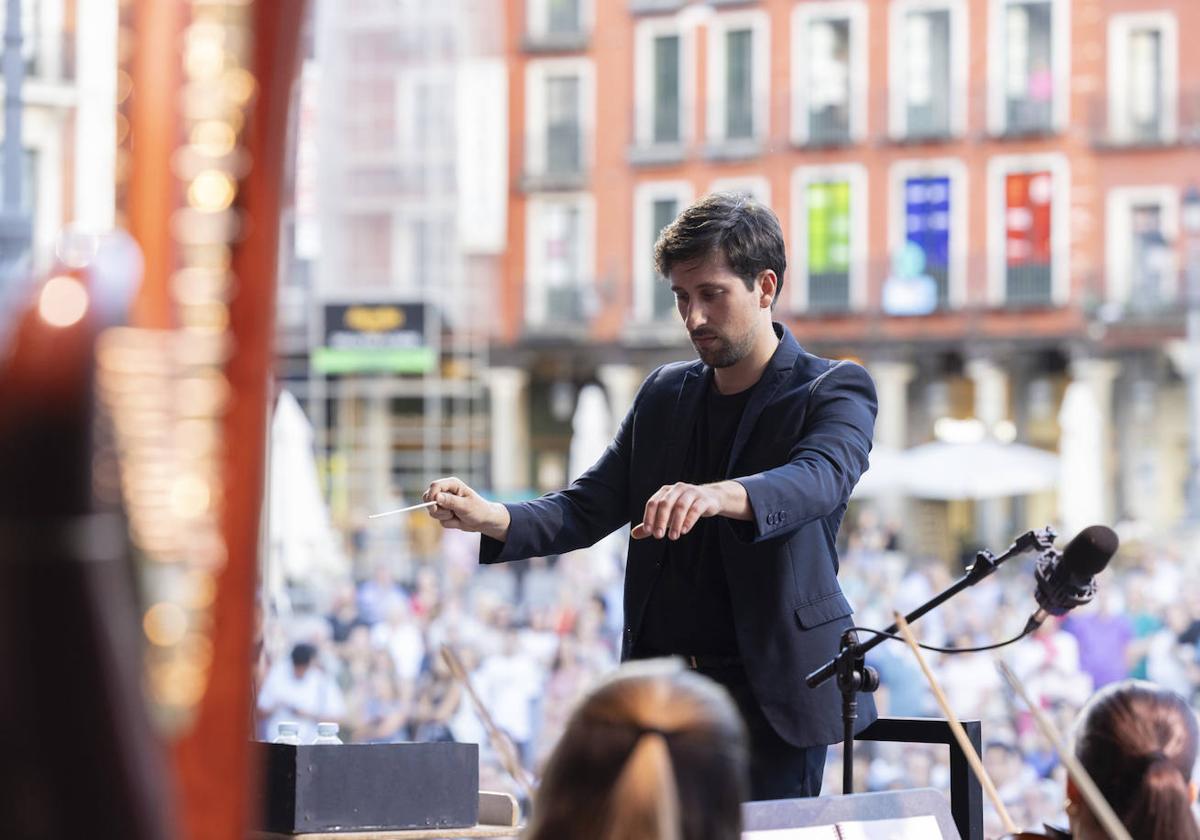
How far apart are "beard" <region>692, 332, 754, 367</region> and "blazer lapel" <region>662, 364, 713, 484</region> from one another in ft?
0.43

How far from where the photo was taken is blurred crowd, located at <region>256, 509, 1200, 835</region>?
7699 mm

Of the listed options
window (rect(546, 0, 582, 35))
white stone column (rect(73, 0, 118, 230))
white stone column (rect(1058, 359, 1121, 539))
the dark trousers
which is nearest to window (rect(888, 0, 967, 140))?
window (rect(546, 0, 582, 35))

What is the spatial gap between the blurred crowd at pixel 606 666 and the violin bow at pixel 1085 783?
15.7ft

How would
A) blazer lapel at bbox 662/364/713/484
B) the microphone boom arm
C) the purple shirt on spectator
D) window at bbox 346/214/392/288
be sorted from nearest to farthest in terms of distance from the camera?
the microphone boom arm, blazer lapel at bbox 662/364/713/484, the purple shirt on spectator, window at bbox 346/214/392/288

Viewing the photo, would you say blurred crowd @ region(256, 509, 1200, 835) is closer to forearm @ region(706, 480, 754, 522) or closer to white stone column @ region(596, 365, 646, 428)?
forearm @ region(706, 480, 754, 522)

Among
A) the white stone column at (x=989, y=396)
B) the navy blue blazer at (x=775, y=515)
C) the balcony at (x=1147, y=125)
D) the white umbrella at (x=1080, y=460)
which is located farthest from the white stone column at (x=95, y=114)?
the balcony at (x=1147, y=125)

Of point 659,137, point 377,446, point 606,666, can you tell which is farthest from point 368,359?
point 606,666

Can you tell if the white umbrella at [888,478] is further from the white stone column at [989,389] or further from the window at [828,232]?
the window at [828,232]

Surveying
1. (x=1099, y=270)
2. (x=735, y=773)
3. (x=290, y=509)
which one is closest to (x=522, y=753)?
(x=290, y=509)

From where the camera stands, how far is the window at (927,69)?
27.0 m

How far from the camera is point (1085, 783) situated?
1.65m

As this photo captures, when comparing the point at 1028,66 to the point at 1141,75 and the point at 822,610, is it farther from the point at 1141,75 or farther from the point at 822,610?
the point at 822,610

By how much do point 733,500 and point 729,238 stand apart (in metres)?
0.50

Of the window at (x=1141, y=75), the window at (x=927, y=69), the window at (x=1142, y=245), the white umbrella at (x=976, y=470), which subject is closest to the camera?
the white umbrella at (x=976, y=470)
